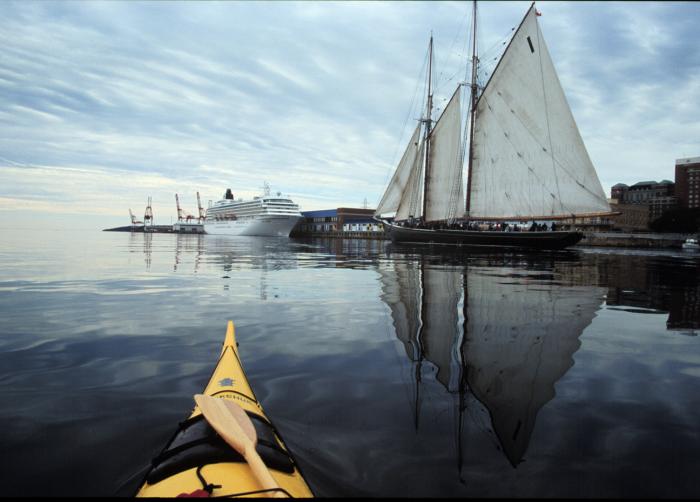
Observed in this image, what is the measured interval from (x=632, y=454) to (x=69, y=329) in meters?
8.15

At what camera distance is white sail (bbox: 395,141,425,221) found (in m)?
53.3

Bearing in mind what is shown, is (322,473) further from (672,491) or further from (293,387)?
(672,491)

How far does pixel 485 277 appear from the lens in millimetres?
16891

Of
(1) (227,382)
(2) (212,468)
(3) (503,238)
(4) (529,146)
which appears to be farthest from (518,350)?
(3) (503,238)

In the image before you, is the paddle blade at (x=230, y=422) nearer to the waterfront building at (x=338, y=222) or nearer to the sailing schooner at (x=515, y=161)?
the sailing schooner at (x=515, y=161)

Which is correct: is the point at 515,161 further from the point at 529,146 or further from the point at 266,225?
the point at 266,225

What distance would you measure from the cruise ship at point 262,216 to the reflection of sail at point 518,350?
9449 centimetres

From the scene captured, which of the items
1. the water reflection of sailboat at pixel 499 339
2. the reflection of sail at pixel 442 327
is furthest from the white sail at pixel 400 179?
the water reflection of sailboat at pixel 499 339

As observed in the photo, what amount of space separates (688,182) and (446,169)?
184695 millimetres

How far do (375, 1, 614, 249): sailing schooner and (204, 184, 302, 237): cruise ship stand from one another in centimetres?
A: 5841

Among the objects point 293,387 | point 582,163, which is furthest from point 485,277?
point 582,163

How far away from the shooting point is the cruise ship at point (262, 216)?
4080 inches

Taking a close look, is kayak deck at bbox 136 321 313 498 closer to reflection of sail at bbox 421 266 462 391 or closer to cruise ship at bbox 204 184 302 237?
reflection of sail at bbox 421 266 462 391

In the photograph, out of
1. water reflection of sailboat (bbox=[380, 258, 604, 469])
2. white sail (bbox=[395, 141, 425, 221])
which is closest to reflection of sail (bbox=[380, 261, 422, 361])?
water reflection of sailboat (bbox=[380, 258, 604, 469])
